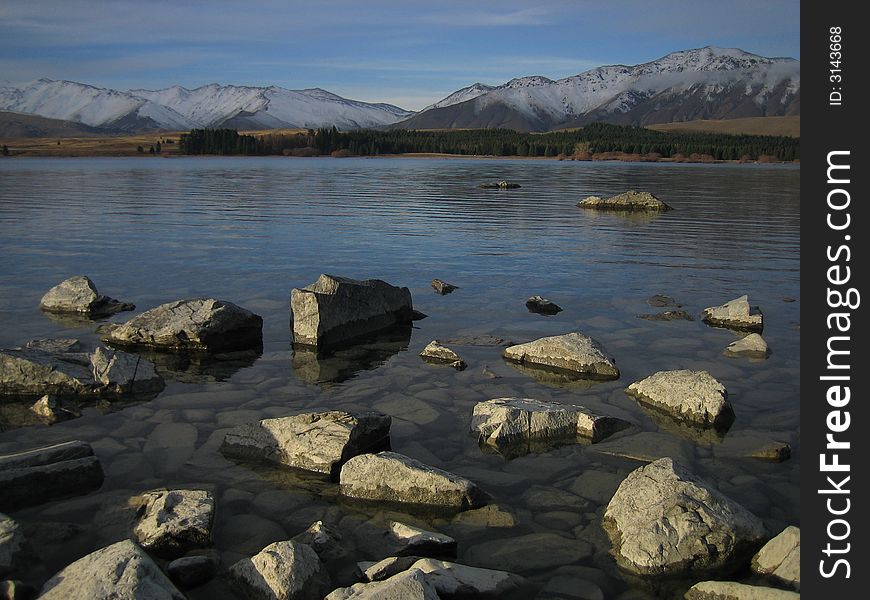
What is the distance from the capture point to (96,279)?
18406 mm

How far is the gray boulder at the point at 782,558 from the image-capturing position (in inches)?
241

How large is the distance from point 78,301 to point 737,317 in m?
12.8

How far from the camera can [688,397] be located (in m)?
9.69

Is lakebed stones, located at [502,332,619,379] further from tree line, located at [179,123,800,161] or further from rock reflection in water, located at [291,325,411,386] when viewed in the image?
tree line, located at [179,123,800,161]

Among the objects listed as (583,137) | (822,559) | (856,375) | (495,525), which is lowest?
(495,525)

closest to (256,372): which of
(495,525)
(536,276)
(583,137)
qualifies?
(495,525)

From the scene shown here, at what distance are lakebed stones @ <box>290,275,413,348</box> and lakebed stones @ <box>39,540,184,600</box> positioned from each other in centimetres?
708

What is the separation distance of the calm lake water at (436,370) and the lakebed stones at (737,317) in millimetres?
318

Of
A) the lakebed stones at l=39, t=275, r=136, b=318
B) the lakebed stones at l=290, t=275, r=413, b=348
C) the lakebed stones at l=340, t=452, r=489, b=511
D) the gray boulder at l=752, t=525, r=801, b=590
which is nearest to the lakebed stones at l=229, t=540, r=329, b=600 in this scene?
the lakebed stones at l=340, t=452, r=489, b=511

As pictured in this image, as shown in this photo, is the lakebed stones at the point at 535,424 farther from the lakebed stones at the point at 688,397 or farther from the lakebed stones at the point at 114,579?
the lakebed stones at the point at 114,579

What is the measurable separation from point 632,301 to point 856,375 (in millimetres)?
11043

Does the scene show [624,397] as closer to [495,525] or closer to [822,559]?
[495,525]

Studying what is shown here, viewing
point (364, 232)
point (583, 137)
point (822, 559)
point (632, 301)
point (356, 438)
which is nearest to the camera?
point (822, 559)

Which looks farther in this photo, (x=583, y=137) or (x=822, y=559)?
(x=583, y=137)
